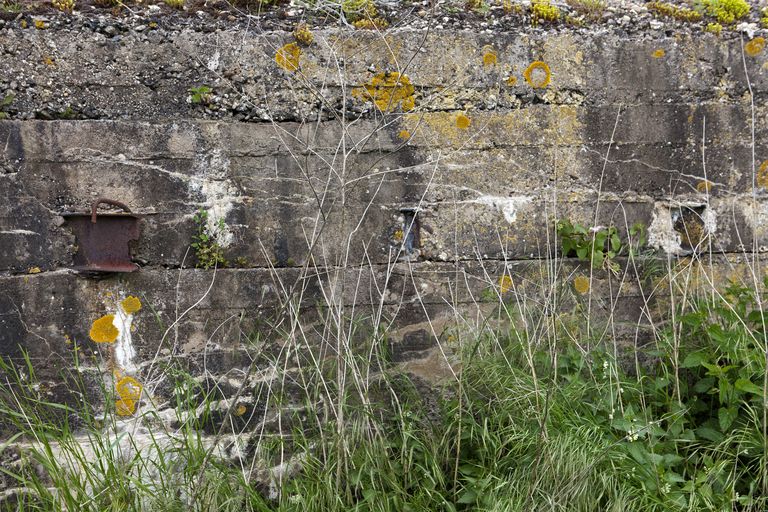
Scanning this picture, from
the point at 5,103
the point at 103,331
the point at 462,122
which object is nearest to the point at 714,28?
the point at 462,122

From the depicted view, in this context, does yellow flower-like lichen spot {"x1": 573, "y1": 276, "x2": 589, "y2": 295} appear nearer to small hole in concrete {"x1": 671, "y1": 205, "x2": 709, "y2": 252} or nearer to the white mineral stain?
the white mineral stain

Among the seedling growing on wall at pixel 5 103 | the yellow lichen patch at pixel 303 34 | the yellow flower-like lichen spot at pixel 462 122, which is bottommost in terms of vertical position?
the yellow flower-like lichen spot at pixel 462 122

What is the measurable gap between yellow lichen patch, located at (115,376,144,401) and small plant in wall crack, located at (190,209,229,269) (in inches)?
23.5

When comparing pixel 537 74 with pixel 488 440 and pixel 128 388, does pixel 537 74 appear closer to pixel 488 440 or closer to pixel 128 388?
pixel 488 440

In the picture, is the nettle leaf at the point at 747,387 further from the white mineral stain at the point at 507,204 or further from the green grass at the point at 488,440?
the white mineral stain at the point at 507,204

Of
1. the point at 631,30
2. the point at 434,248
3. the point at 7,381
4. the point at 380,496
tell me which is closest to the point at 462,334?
the point at 434,248

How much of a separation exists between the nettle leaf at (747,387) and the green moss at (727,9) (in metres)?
1.91

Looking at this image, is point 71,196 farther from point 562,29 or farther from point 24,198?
point 562,29

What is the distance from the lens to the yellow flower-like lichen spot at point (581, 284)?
3.40 m

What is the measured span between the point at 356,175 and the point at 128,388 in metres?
1.44

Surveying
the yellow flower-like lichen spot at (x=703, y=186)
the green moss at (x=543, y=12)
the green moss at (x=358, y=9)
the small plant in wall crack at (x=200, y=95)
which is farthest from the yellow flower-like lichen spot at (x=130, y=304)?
the yellow flower-like lichen spot at (x=703, y=186)

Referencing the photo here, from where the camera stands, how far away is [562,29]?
3424 mm

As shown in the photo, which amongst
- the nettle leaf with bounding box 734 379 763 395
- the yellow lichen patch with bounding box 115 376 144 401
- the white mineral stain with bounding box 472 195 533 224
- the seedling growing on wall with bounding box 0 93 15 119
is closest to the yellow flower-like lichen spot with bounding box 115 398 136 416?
the yellow lichen patch with bounding box 115 376 144 401

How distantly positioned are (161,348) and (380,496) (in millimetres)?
1264
